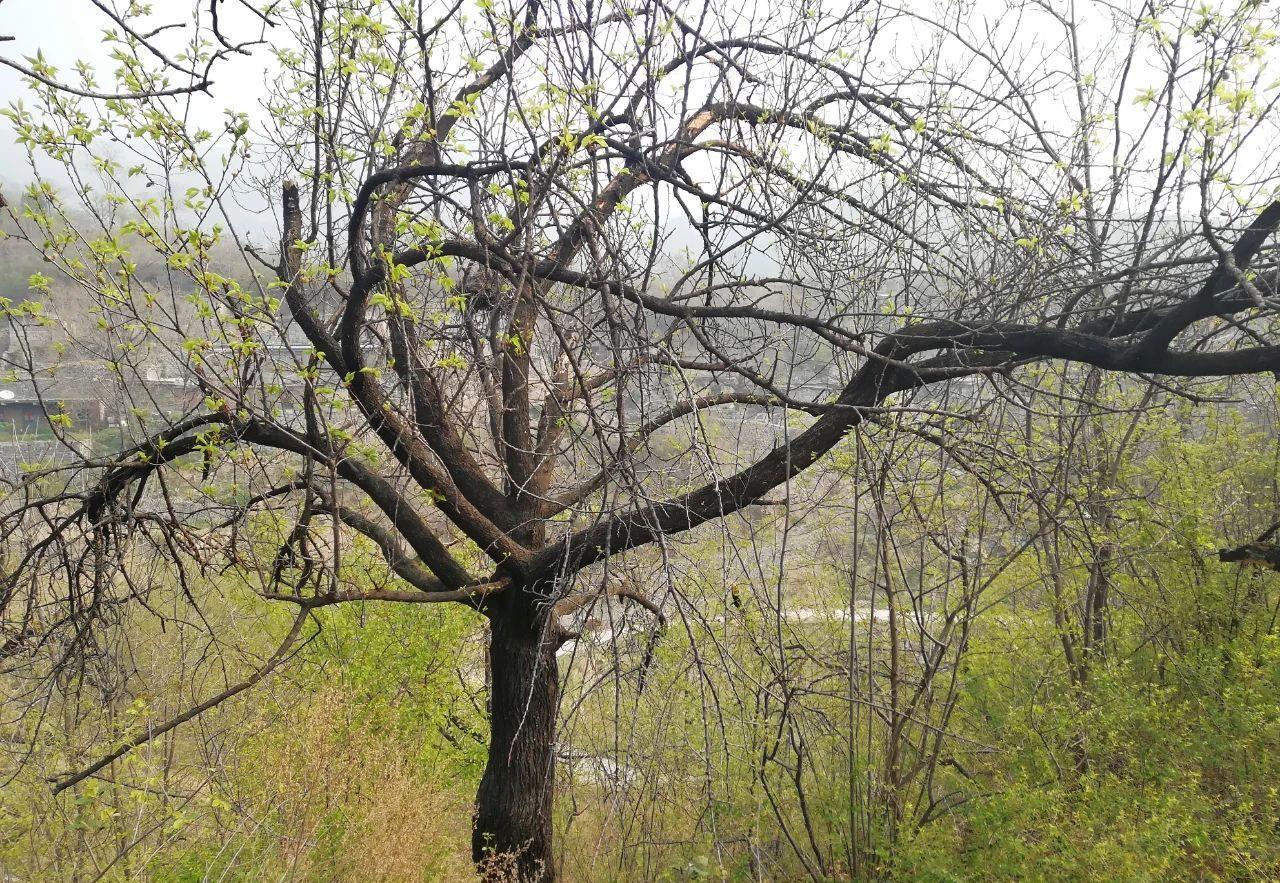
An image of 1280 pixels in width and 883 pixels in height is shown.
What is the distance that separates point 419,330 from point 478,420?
158 centimetres

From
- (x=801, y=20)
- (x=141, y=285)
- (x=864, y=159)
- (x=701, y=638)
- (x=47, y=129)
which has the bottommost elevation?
(x=701, y=638)

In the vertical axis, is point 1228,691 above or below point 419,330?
below

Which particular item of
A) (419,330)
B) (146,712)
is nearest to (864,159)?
(419,330)

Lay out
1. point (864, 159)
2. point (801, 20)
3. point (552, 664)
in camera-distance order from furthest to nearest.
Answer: point (552, 664) → point (864, 159) → point (801, 20)

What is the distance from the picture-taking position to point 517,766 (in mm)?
4199

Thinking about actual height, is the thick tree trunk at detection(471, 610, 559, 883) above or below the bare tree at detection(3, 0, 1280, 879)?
below

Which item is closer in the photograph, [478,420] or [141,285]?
[141,285]

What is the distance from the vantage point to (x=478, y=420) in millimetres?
5207

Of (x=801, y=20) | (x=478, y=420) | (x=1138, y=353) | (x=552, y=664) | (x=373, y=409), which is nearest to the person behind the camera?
(x=1138, y=353)

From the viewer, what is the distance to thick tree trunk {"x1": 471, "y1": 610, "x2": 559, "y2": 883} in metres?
4.16

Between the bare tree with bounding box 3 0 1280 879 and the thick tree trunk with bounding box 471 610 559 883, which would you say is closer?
the bare tree with bounding box 3 0 1280 879

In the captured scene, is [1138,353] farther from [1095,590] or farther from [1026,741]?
[1095,590]

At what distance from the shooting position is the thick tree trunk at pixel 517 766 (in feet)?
13.6

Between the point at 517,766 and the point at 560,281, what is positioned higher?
the point at 560,281
